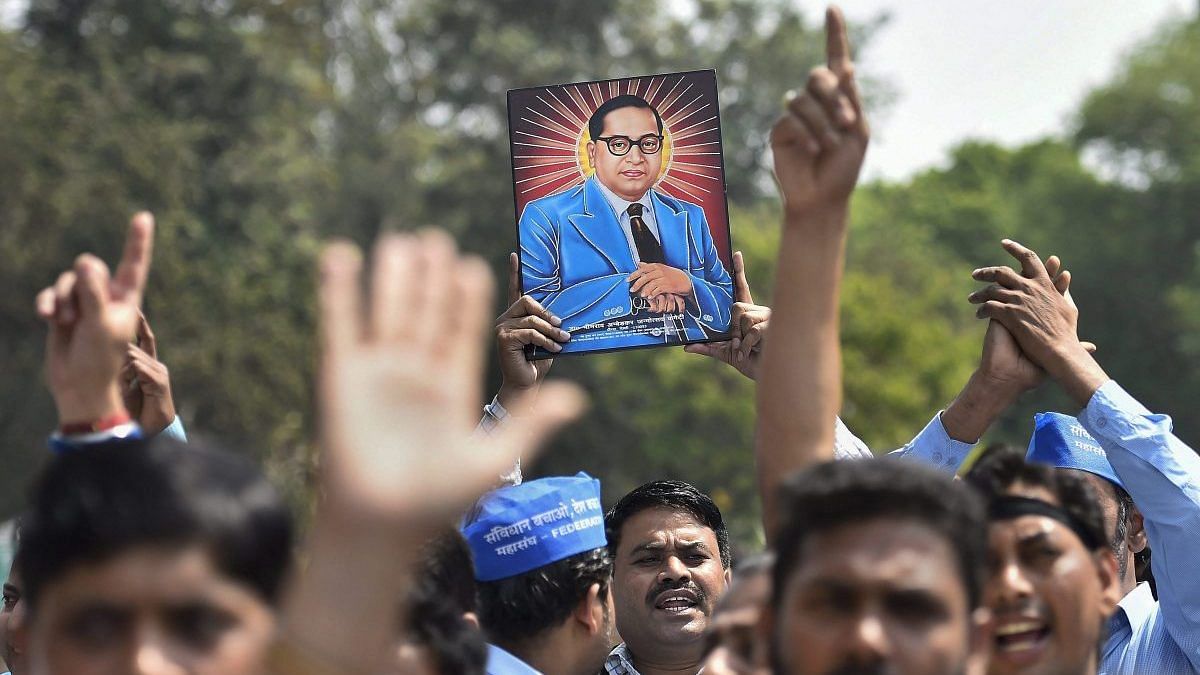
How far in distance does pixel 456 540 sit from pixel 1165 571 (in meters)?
1.84

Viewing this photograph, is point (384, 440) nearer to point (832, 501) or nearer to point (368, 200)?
point (832, 501)

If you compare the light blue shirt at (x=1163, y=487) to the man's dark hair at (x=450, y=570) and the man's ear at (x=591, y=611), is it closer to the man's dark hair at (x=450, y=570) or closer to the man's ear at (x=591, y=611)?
the man's ear at (x=591, y=611)

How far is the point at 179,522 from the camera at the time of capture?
2.68m

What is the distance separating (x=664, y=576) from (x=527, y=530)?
0.97 m

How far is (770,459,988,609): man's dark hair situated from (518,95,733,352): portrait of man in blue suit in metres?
2.15

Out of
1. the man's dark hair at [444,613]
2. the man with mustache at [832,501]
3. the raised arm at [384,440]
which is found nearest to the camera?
the raised arm at [384,440]

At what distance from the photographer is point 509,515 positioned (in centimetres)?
495

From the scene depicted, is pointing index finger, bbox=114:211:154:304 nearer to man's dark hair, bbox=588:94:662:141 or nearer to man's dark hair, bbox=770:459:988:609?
man's dark hair, bbox=770:459:988:609

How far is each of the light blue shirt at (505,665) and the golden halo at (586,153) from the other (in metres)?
1.61

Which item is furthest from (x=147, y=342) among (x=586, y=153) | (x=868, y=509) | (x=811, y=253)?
(x=868, y=509)

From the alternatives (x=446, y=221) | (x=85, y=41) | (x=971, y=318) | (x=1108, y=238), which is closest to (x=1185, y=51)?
(x=1108, y=238)

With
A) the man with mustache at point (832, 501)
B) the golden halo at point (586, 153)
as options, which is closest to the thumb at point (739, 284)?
the golden halo at point (586, 153)

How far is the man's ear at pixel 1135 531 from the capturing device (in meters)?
5.54

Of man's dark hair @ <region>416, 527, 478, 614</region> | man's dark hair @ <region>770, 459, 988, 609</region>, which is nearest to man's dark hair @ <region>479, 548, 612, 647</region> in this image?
man's dark hair @ <region>416, 527, 478, 614</region>
